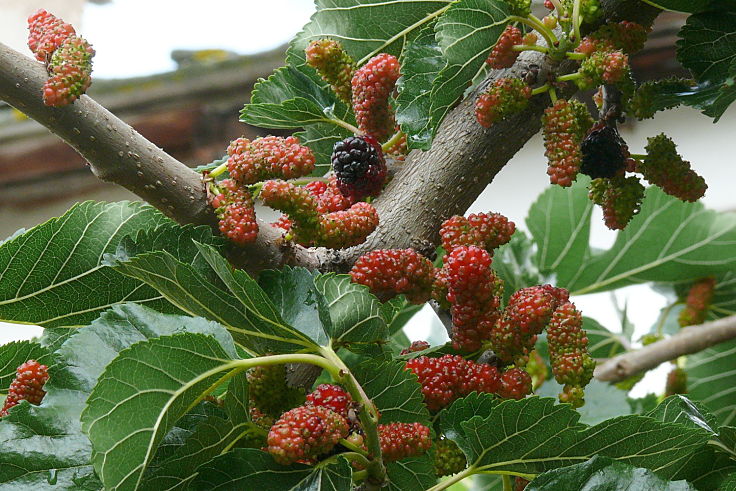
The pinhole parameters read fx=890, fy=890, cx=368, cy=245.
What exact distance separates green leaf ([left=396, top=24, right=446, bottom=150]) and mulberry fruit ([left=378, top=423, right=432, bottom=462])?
19 centimetres

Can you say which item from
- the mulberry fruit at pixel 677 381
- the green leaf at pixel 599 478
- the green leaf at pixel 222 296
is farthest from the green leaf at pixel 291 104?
the mulberry fruit at pixel 677 381

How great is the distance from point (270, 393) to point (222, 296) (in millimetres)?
79

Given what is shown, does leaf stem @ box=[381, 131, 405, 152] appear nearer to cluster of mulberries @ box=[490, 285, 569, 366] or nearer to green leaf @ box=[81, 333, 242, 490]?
cluster of mulberries @ box=[490, 285, 569, 366]

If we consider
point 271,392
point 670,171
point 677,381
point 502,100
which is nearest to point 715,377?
point 677,381

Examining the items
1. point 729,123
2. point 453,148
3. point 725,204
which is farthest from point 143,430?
point 729,123

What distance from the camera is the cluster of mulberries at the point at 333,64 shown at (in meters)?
0.68

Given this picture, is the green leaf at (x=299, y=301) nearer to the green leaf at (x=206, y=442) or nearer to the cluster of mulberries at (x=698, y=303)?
the green leaf at (x=206, y=442)

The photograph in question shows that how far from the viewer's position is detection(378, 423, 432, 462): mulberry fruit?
0.53 meters

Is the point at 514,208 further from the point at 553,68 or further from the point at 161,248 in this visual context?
the point at 161,248

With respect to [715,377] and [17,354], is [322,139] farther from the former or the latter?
[715,377]

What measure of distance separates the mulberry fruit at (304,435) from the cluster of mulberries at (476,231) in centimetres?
16

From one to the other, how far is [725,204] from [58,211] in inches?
62.8

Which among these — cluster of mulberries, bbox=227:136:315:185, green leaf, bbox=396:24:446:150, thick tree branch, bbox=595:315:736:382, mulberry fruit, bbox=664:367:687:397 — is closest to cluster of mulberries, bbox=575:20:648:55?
green leaf, bbox=396:24:446:150

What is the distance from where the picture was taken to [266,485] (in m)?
0.50
